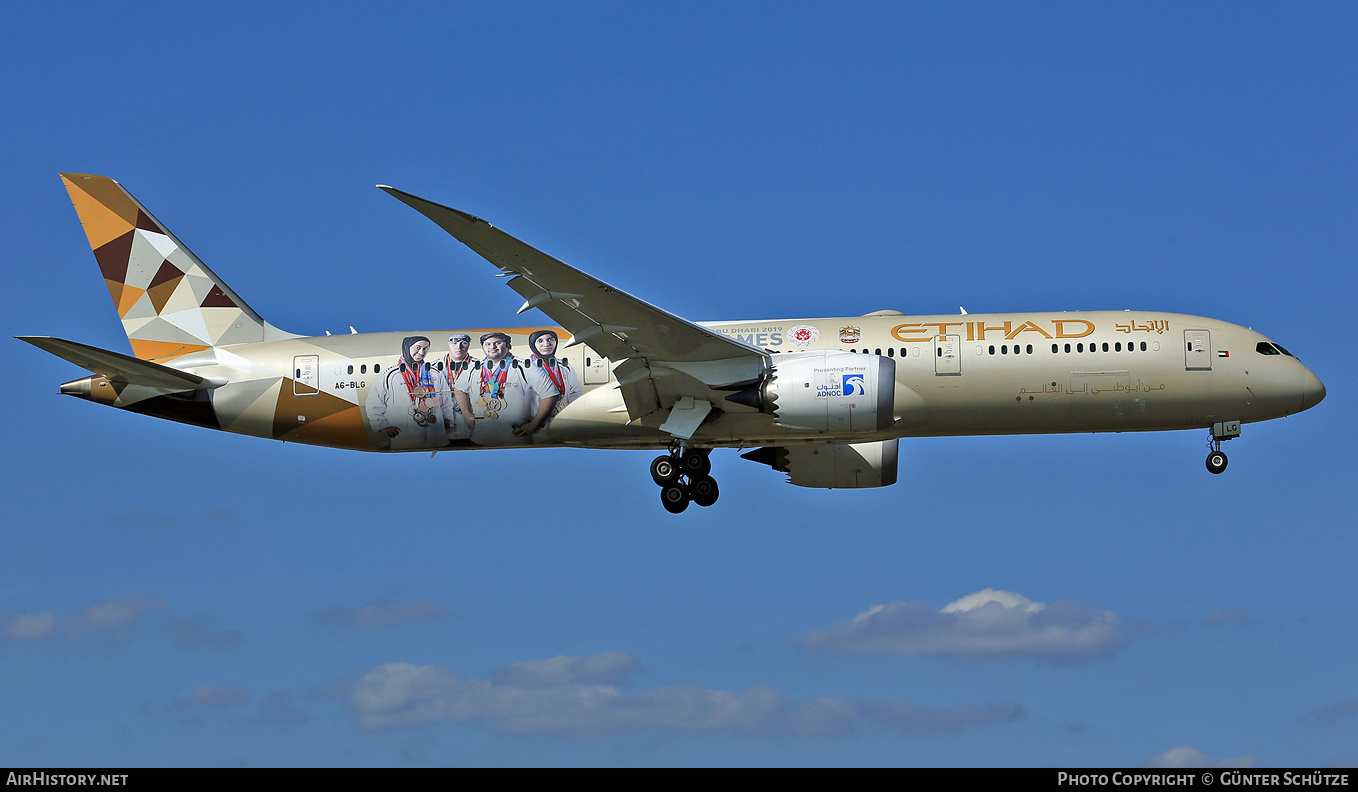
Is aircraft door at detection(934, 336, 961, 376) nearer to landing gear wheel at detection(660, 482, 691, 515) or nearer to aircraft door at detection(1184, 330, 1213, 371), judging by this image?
aircraft door at detection(1184, 330, 1213, 371)

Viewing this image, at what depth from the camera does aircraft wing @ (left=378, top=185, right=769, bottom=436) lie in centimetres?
2878

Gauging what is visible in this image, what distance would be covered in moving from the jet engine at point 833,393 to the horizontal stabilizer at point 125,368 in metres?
14.0

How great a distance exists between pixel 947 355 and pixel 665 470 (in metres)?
7.55

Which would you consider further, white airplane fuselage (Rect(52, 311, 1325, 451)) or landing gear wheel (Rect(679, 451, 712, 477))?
landing gear wheel (Rect(679, 451, 712, 477))

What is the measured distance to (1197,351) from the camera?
32688 mm

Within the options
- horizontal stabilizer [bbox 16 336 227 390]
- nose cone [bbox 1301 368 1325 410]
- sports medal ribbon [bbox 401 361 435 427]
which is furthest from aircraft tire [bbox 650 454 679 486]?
nose cone [bbox 1301 368 1325 410]

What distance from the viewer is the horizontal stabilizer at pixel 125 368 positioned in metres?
31.6

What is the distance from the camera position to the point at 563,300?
3033cm

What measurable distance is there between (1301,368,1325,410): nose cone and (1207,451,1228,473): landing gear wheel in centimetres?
214

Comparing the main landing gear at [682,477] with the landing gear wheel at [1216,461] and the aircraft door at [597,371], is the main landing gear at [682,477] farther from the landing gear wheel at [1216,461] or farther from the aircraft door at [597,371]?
the landing gear wheel at [1216,461]

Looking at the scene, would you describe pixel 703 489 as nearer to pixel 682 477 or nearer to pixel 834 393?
pixel 682 477

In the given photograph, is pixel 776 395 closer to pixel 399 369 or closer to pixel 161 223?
pixel 399 369

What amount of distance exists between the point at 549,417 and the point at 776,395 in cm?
565
